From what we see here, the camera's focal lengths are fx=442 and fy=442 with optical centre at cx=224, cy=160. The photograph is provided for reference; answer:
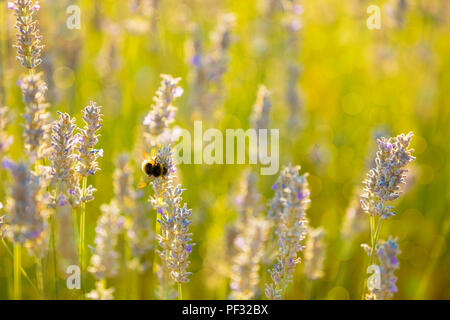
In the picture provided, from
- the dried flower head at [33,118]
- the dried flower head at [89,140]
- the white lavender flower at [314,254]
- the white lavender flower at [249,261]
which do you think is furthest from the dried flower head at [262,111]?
the dried flower head at [33,118]

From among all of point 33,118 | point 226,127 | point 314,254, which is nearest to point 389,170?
point 314,254

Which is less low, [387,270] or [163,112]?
[163,112]

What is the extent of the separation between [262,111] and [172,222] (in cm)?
105

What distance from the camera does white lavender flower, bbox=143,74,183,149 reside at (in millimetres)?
1485

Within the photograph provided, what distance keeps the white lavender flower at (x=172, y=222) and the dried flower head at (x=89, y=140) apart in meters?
0.19

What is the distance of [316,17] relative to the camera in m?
5.86

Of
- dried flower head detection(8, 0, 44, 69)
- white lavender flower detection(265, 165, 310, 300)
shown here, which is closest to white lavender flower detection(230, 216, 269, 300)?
white lavender flower detection(265, 165, 310, 300)

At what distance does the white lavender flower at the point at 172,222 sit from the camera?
4.16 ft

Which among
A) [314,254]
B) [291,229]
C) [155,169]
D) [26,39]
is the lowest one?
[314,254]

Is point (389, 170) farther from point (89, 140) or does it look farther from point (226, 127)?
point (226, 127)

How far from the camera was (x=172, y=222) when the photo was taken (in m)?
1.29
